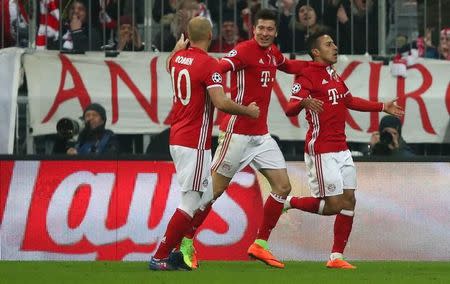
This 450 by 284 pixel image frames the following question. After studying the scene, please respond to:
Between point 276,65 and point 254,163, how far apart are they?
0.95 meters

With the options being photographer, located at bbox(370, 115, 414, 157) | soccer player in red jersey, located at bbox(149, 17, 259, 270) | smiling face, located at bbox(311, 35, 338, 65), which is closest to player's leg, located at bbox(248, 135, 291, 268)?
smiling face, located at bbox(311, 35, 338, 65)

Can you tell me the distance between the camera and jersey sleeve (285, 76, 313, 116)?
13414 millimetres

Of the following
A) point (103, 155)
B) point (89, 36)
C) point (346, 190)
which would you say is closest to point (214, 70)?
point (346, 190)

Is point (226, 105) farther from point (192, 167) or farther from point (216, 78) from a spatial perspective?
point (192, 167)

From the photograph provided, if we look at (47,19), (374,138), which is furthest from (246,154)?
(47,19)

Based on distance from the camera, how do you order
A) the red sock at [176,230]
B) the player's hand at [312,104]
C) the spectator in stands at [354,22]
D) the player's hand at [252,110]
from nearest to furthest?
the player's hand at [252,110]
the red sock at [176,230]
the player's hand at [312,104]
the spectator in stands at [354,22]

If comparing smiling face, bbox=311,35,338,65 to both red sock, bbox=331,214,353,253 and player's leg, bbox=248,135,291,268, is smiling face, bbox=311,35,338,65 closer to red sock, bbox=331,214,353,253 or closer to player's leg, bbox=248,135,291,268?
player's leg, bbox=248,135,291,268

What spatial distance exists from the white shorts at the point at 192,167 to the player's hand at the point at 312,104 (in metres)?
1.35

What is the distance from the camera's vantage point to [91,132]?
16.4 m

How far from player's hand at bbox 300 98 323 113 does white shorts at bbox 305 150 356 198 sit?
604 mm

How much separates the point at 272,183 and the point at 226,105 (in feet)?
5.95

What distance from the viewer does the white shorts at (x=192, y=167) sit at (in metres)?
12.3

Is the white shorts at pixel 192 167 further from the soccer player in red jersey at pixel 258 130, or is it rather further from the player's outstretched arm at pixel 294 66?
the player's outstretched arm at pixel 294 66

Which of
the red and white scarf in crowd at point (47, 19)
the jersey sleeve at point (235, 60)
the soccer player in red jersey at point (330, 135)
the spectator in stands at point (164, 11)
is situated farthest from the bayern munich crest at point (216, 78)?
the red and white scarf in crowd at point (47, 19)
